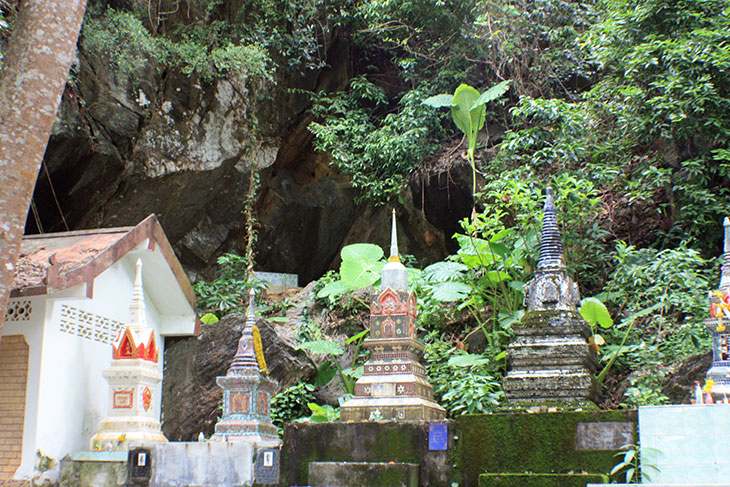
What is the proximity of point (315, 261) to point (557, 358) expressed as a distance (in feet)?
28.1

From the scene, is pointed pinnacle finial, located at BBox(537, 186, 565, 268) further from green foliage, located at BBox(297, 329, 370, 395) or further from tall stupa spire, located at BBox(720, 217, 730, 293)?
green foliage, located at BBox(297, 329, 370, 395)

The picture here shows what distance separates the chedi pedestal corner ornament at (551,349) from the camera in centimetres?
719

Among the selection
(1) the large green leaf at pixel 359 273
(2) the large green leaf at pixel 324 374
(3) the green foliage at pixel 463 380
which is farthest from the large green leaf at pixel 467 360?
(2) the large green leaf at pixel 324 374

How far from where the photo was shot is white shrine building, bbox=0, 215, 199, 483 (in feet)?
24.8

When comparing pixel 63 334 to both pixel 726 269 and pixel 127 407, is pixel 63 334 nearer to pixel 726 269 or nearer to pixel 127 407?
pixel 127 407

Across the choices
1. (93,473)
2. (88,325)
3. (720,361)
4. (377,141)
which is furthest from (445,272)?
(93,473)

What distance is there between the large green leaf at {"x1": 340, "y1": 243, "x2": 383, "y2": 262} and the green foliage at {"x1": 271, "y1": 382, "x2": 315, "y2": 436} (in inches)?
79.7

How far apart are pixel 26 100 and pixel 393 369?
4.46 m

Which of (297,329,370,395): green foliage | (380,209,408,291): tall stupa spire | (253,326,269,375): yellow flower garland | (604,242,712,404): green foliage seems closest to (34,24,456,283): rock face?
(297,329,370,395): green foliage

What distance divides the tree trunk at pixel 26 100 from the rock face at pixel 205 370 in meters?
4.58

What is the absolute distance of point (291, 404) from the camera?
996cm

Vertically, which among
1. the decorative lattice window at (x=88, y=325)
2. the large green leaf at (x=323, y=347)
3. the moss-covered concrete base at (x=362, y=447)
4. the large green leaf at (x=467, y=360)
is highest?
the decorative lattice window at (x=88, y=325)

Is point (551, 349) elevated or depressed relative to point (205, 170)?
depressed

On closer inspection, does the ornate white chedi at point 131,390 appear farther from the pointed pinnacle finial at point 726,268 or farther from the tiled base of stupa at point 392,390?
the pointed pinnacle finial at point 726,268
